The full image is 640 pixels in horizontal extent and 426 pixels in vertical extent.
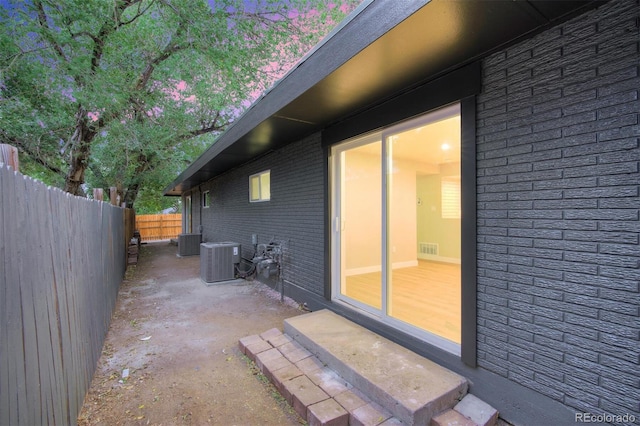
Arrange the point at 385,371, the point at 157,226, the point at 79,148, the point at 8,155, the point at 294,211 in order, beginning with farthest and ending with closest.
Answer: the point at 157,226, the point at 79,148, the point at 294,211, the point at 385,371, the point at 8,155

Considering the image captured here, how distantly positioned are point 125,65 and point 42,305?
6875 millimetres

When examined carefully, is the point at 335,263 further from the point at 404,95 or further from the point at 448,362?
the point at 404,95

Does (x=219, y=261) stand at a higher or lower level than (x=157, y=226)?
lower

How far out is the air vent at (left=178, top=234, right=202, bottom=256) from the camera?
9812mm

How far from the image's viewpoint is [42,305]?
4.98 ft

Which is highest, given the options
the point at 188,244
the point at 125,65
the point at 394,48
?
the point at 125,65

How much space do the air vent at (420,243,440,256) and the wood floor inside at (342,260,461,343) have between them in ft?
3.09

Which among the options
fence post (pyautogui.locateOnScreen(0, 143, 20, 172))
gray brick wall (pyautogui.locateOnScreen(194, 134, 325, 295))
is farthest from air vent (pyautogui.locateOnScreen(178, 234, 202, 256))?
fence post (pyautogui.locateOnScreen(0, 143, 20, 172))

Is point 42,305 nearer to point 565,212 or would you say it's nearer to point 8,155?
point 8,155

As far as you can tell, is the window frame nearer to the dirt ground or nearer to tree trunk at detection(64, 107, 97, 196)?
tree trunk at detection(64, 107, 97, 196)

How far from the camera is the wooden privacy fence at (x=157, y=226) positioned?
17531mm

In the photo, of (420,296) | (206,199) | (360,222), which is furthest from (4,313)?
(206,199)

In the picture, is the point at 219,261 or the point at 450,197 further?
the point at 450,197

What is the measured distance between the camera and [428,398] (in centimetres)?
189
